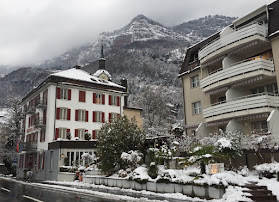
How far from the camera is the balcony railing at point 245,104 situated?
20.7 metres

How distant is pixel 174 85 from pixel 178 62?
35374 mm

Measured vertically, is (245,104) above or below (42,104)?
below

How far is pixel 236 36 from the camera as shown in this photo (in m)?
23.2

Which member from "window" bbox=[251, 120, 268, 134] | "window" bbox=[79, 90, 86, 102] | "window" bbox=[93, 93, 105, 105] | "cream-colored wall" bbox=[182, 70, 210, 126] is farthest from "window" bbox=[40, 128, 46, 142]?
"window" bbox=[251, 120, 268, 134]

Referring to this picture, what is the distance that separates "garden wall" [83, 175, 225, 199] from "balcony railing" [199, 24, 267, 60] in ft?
47.4

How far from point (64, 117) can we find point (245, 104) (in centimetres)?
2345

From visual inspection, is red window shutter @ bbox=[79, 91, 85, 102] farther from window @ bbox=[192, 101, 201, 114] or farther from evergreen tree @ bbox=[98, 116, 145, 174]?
window @ bbox=[192, 101, 201, 114]

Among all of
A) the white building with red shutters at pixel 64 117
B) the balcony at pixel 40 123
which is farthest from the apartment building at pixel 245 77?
the balcony at pixel 40 123

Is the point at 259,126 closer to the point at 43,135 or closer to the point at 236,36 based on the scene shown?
the point at 236,36

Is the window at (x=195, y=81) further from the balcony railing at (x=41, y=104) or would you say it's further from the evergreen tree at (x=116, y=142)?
the balcony railing at (x=41, y=104)

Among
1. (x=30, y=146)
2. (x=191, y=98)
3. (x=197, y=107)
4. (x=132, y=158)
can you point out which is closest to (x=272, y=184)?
(x=132, y=158)

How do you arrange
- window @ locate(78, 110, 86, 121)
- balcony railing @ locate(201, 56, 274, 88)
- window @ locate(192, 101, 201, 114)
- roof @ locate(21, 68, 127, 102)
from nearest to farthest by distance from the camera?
1. balcony railing @ locate(201, 56, 274, 88)
2. window @ locate(192, 101, 201, 114)
3. roof @ locate(21, 68, 127, 102)
4. window @ locate(78, 110, 86, 121)

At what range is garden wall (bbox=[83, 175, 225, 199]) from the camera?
A: 13094 millimetres

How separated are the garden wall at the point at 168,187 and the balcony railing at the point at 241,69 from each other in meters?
12.0
